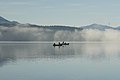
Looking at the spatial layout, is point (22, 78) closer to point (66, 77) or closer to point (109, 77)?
point (66, 77)

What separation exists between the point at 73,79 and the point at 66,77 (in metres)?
2.79

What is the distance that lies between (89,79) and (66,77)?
3.95m

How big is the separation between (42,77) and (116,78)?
1214cm

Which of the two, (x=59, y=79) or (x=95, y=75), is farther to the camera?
(x=95, y=75)

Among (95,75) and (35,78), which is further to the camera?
(95,75)

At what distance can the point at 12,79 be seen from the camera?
49781mm

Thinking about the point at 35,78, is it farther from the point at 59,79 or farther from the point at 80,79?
the point at 80,79

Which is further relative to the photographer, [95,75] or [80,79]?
[95,75]

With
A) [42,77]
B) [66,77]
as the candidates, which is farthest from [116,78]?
[42,77]

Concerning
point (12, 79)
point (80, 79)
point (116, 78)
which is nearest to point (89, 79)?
point (80, 79)

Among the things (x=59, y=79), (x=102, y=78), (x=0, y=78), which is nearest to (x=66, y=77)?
(x=59, y=79)

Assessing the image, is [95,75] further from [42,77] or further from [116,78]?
[42,77]

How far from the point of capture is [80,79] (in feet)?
163

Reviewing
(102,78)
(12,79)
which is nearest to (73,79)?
(102,78)
